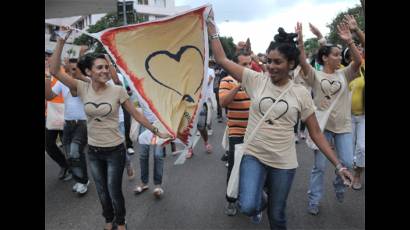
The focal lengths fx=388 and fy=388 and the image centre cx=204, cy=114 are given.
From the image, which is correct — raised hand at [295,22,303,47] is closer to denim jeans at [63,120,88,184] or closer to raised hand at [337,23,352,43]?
raised hand at [337,23,352,43]

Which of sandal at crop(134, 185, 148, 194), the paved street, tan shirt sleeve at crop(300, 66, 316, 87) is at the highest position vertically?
tan shirt sleeve at crop(300, 66, 316, 87)

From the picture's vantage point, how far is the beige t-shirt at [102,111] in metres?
3.76

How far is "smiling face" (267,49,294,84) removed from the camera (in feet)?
10.4

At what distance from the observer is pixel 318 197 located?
451 cm

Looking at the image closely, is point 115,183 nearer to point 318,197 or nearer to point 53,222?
point 53,222

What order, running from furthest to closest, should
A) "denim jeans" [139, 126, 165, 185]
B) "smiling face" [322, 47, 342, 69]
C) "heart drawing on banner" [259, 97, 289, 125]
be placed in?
"denim jeans" [139, 126, 165, 185] < "smiling face" [322, 47, 342, 69] < "heart drawing on banner" [259, 97, 289, 125]

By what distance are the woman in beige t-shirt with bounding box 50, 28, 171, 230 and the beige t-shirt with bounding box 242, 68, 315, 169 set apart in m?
0.94

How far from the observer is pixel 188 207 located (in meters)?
4.84

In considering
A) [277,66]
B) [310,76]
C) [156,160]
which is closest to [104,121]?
[156,160]

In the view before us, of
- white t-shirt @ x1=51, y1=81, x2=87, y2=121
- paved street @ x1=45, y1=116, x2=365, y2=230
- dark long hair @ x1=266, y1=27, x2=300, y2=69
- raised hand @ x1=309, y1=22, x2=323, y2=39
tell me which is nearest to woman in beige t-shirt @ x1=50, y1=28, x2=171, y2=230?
paved street @ x1=45, y1=116, x2=365, y2=230

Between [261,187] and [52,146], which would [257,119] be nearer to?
[261,187]

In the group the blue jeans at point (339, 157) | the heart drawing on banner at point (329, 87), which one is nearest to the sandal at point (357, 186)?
the blue jeans at point (339, 157)

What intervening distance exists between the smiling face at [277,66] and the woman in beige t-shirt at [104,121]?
1.16 metres
